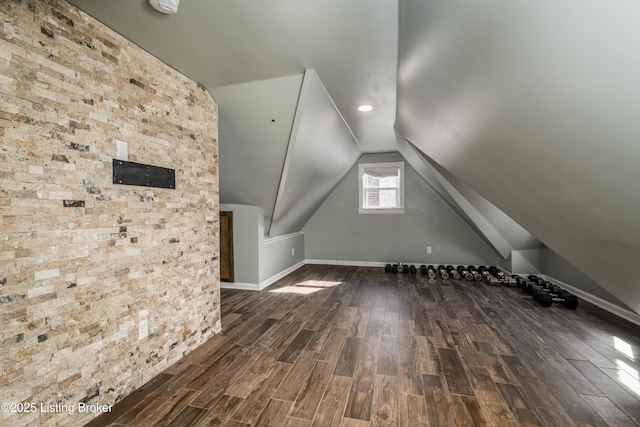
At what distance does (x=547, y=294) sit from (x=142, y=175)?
14.6ft

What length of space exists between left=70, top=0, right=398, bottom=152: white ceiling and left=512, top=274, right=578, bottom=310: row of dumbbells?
3.10 m

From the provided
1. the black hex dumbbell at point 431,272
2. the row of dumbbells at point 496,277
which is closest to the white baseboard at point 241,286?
the black hex dumbbell at point 431,272

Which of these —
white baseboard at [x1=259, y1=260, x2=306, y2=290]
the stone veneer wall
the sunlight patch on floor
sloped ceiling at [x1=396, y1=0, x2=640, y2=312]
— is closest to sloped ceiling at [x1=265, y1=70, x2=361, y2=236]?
white baseboard at [x1=259, y1=260, x2=306, y2=290]

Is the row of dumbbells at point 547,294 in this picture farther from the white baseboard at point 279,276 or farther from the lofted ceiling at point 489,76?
the white baseboard at point 279,276

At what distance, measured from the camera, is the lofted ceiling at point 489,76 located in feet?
3.41

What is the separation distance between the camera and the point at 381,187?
18.9 feet

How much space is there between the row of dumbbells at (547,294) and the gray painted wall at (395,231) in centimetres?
121

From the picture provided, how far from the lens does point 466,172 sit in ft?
9.91

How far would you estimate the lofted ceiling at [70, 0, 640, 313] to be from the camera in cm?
104

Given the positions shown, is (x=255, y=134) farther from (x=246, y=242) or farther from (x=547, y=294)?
(x=547, y=294)

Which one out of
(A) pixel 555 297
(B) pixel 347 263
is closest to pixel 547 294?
(A) pixel 555 297

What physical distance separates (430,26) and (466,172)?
6.15ft

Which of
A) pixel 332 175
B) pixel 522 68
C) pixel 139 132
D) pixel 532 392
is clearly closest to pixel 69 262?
pixel 139 132

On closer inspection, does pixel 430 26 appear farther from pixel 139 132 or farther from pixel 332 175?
pixel 332 175
